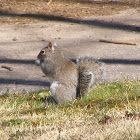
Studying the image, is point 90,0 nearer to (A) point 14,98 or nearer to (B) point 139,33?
(B) point 139,33

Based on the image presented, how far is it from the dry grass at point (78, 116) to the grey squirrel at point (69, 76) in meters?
0.15

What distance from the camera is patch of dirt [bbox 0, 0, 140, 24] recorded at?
9.99 meters

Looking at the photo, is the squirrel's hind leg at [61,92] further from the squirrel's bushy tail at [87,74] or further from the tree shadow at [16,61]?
the tree shadow at [16,61]

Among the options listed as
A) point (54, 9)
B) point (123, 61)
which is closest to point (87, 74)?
point (123, 61)

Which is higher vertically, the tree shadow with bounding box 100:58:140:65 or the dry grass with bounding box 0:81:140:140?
the dry grass with bounding box 0:81:140:140

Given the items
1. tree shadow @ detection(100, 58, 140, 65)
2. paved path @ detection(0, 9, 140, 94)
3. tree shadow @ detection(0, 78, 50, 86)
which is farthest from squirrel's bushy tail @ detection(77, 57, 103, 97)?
tree shadow @ detection(100, 58, 140, 65)

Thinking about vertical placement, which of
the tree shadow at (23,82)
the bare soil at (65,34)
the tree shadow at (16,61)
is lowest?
the tree shadow at (23,82)

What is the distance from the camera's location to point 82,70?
5.44m

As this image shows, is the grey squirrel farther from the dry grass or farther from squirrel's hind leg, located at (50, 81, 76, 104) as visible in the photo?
the dry grass

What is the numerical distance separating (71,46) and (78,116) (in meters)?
3.83

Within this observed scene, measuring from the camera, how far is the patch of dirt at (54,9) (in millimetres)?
9988

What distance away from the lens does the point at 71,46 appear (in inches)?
327

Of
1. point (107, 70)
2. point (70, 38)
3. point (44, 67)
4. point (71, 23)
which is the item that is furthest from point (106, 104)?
point (71, 23)

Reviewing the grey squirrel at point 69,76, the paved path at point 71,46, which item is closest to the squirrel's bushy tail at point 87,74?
the grey squirrel at point 69,76
